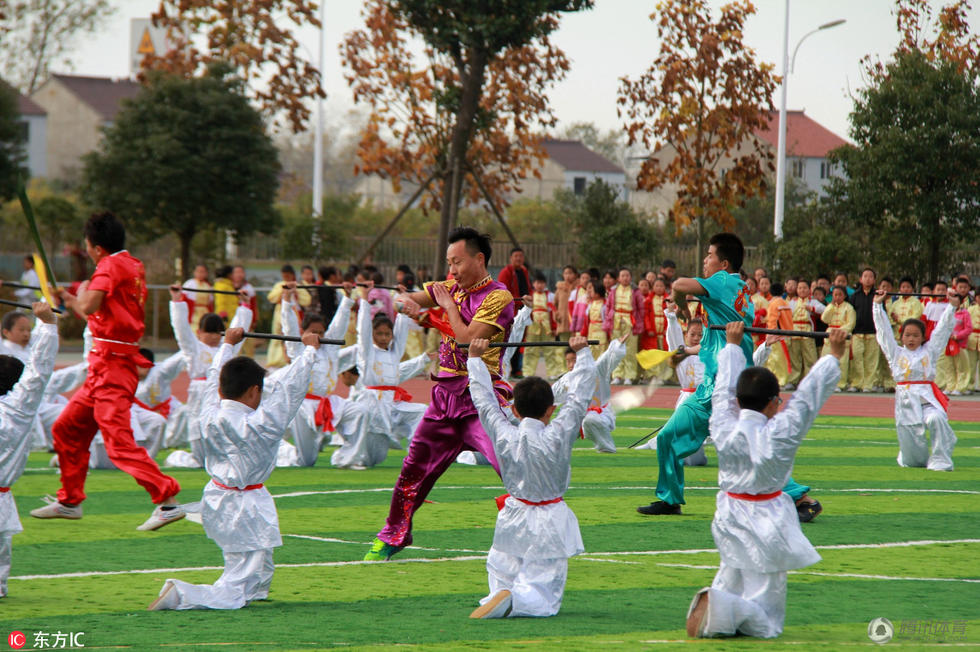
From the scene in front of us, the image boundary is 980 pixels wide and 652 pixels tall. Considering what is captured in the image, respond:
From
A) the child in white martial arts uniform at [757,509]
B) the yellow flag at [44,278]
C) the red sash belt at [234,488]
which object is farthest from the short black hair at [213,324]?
the child in white martial arts uniform at [757,509]

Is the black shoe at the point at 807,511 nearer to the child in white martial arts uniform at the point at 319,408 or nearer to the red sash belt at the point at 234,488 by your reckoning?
the red sash belt at the point at 234,488

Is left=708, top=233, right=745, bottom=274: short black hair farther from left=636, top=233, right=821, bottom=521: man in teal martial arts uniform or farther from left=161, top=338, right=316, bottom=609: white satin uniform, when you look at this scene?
left=161, top=338, right=316, bottom=609: white satin uniform

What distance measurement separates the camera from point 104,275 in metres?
8.34

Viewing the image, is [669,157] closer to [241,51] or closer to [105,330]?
[241,51]

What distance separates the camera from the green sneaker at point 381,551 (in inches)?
282

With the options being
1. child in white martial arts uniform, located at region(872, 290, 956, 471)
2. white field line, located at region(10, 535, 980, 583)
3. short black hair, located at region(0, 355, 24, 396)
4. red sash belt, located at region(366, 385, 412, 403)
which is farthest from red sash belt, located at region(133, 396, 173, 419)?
child in white martial arts uniform, located at region(872, 290, 956, 471)

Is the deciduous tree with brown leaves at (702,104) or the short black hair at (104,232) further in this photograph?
the deciduous tree with brown leaves at (702,104)

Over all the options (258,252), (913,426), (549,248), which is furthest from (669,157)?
(913,426)

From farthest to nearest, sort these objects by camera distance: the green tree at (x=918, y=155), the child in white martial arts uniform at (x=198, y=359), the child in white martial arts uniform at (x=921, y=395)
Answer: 1. the green tree at (x=918, y=155)
2. the child in white martial arts uniform at (x=921, y=395)
3. the child in white martial arts uniform at (x=198, y=359)

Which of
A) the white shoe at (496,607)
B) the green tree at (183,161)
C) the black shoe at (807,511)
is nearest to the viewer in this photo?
the white shoe at (496,607)

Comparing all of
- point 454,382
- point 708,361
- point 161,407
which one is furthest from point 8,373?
point 161,407

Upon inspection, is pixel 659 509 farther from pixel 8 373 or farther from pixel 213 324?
pixel 213 324

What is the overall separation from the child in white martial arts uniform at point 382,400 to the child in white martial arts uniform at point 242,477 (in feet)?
17.7

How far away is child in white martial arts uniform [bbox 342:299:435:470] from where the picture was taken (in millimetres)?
11867
